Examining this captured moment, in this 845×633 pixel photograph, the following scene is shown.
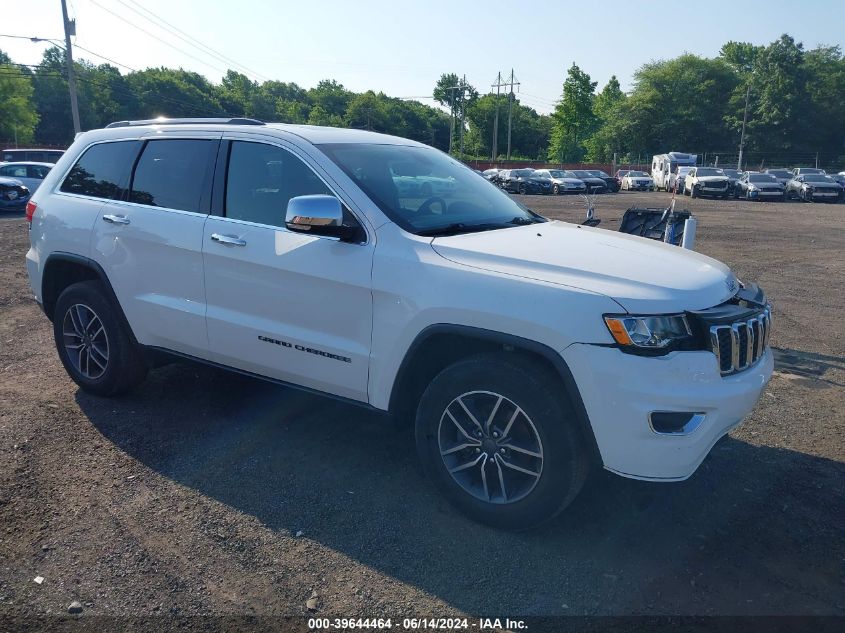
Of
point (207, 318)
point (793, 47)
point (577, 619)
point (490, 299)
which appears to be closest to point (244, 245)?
point (207, 318)

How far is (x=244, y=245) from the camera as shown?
4.05 m

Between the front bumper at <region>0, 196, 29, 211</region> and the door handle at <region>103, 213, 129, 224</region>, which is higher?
the door handle at <region>103, 213, 129, 224</region>

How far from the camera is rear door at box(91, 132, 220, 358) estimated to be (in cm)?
436

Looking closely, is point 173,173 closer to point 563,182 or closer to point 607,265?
point 607,265

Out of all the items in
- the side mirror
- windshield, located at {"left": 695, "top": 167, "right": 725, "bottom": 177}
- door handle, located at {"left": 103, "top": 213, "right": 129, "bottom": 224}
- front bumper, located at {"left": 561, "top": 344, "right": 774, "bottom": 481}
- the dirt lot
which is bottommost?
the dirt lot

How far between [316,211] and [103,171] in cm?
235

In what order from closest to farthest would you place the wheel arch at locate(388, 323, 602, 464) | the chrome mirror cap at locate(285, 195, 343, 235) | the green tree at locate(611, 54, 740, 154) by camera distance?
the wheel arch at locate(388, 323, 602, 464)
the chrome mirror cap at locate(285, 195, 343, 235)
the green tree at locate(611, 54, 740, 154)

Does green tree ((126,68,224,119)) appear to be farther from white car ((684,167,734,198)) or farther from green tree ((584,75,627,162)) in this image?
white car ((684,167,734,198))

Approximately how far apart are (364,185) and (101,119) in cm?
7899

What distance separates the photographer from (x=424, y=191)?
13.6 ft

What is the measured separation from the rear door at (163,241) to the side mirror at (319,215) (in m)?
0.96

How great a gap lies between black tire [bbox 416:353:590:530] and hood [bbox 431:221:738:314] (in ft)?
1.47

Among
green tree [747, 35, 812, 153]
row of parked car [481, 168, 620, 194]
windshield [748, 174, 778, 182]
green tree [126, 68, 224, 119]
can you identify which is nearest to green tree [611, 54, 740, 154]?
green tree [747, 35, 812, 153]

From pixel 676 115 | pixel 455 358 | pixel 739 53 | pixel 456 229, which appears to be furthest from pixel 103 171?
pixel 739 53
